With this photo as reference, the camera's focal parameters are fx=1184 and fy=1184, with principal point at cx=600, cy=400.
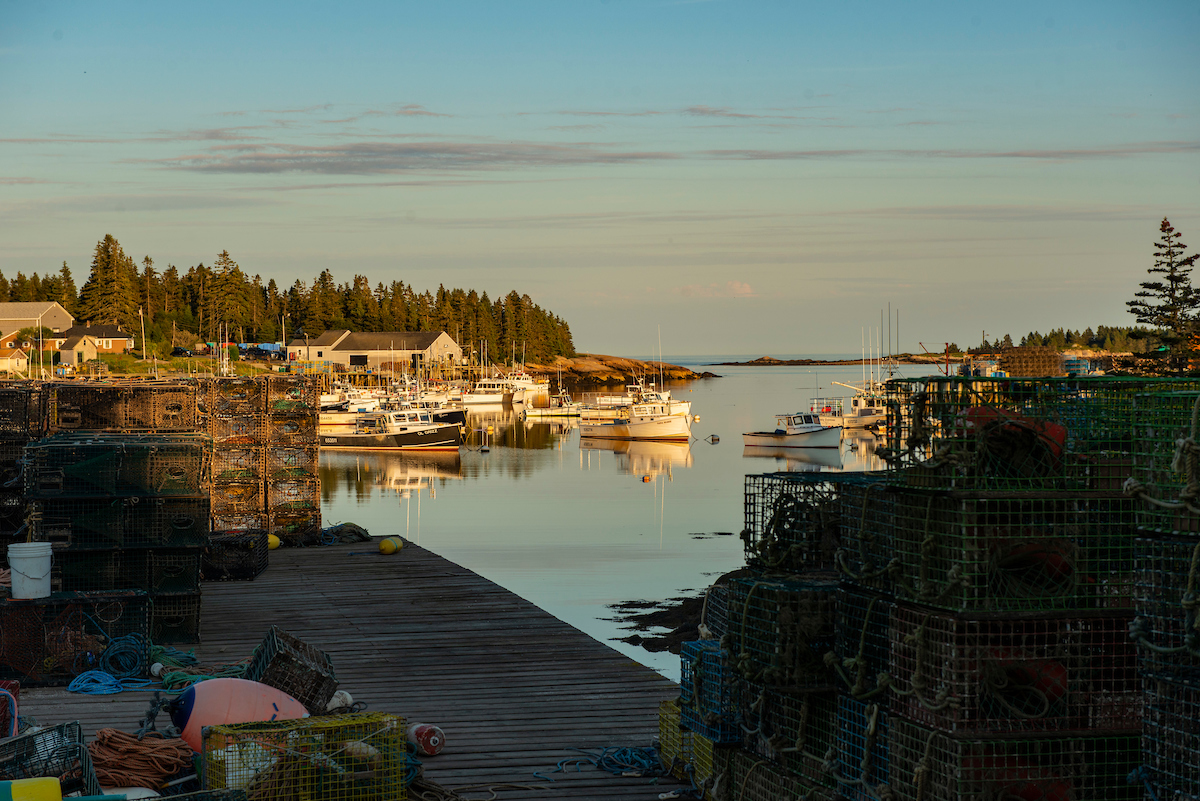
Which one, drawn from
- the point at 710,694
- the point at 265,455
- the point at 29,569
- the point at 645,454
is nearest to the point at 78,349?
the point at 645,454

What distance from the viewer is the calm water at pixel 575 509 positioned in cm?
2461

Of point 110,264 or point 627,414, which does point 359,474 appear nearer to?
point 627,414

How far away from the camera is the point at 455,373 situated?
445ft

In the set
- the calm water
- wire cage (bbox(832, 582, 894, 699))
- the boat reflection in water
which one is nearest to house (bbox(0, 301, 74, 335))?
the calm water

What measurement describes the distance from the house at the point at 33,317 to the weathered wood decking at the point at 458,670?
109171 mm

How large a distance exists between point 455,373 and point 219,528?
119324mm

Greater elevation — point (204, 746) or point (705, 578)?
→ point (204, 746)

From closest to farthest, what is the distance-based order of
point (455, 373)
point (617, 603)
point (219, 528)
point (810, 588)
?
point (810, 588), point (219, 528), point (617, 603), point (455, 373)

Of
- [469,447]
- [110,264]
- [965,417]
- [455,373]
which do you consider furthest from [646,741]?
[455,373]

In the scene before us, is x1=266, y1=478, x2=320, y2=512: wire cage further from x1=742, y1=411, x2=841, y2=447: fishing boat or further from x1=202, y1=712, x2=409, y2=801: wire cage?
x1=742, y1=411, x2=841, y2=447: fishing boat

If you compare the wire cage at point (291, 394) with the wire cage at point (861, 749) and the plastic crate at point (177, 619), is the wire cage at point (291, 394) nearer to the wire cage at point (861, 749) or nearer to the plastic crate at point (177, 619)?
the plastic crate at point (177, 619)

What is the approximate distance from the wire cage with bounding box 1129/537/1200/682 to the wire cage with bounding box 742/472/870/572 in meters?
2.05

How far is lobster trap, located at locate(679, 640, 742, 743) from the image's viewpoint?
570cm

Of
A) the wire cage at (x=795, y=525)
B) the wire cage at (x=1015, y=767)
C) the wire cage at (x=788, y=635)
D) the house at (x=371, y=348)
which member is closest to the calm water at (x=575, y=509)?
the wire cage at (x=795, y=525)
